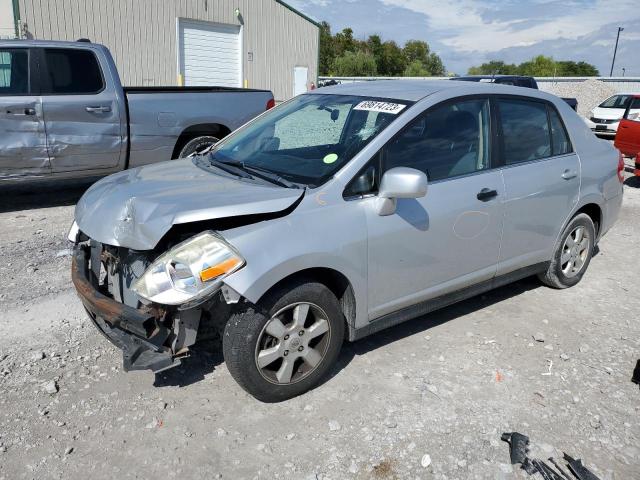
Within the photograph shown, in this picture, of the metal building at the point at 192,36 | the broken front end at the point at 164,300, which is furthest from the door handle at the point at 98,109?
the metal building at the point at 192,36

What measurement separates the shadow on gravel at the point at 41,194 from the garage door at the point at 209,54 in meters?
11.9

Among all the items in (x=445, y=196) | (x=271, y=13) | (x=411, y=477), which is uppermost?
(x=271, y=13)

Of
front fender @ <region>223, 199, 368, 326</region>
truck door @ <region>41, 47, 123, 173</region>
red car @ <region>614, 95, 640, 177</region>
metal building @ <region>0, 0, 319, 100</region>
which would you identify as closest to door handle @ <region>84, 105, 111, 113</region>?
truck door @ <region>41, 47, 123, 173</region>

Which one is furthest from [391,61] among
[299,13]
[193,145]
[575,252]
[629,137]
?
[575,252]

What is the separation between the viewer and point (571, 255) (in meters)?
5.04

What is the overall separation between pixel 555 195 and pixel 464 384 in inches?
71.5

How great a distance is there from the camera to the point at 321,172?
3.42m

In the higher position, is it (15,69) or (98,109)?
(15,69)

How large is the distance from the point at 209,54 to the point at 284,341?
1911 centimetres

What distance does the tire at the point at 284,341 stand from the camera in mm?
3027

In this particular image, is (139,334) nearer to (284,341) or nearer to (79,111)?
(284,341)

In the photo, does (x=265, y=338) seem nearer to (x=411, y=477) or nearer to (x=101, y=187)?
(x=411, y=477)

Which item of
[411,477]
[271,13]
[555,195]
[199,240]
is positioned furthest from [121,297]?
[271,13]

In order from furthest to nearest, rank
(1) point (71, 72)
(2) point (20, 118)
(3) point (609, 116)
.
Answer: (3) point (609, 116) < (1) point (71, 72) < (2) point (20, 118)
